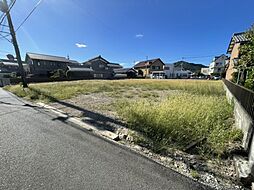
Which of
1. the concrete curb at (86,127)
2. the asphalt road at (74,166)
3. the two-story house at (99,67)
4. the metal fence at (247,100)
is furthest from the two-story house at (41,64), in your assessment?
the metal fence at (247,100)

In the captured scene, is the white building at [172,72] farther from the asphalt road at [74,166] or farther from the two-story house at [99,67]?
the asphalt road at [74,166]

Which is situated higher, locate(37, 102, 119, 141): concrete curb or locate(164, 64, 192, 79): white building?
locate(164, 64, 192, 79): white building

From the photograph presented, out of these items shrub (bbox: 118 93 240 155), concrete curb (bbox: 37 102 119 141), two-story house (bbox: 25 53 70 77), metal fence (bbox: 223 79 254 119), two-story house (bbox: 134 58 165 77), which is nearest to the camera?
metal fence (bbox: 223 79 254 119)

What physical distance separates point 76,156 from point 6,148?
1453mm

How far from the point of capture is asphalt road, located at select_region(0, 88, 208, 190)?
6.14 ft

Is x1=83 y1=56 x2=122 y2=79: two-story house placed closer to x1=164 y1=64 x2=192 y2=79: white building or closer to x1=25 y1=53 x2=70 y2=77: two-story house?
x1=25 y1=53 x2=70 y2=77: two-story house

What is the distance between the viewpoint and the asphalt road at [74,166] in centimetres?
187

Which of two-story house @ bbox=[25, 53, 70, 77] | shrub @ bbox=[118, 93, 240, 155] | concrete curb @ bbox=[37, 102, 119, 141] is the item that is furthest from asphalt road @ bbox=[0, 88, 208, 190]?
two-story house @ bbox=[25, 53, 70, 77]

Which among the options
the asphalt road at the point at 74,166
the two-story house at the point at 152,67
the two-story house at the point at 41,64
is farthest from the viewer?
the two-story house at the point at 152,67

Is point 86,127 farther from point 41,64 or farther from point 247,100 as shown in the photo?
point 41,64

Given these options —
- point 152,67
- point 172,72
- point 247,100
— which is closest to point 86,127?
point 247,100

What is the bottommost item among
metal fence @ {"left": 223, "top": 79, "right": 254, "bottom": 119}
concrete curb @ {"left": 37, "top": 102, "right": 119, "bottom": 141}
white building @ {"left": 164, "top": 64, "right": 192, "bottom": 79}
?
concrete curb @ {"left": 37, "top": 102, "right": 119, "bottom": 141}

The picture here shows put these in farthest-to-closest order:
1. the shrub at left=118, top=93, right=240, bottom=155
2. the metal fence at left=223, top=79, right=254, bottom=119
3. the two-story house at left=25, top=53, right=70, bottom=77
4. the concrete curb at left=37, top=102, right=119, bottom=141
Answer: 1. the two-story house at left=25, top=53, right=70, bottom=77
2. the concrete curb at left=37, top=102, right=119, bottom=141
3. the shrub at left=118, top=93, right=240, bottom=155
4. the metal fence at left=223, top=79, right=254, bottom=119

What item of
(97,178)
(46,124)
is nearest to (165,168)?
(97,178)
